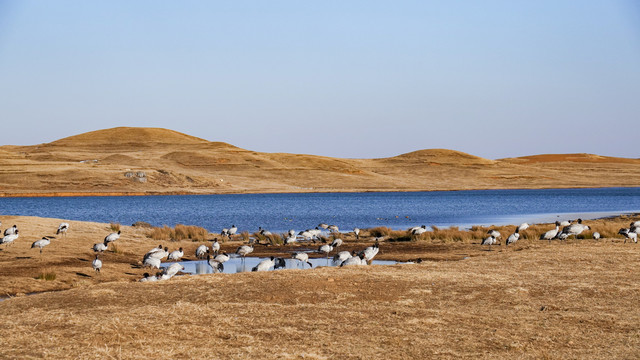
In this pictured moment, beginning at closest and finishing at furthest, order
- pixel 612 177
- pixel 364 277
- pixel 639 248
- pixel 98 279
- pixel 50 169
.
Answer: pixel 364 277 < pixel 98 279 < pixel 639 248 < pixel 50 169 < pixel 612 177

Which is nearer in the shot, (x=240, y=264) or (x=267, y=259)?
(x=267, y=259)

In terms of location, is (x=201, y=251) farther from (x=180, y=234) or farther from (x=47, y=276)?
(x=180, y=234)

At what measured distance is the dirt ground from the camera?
11375mm

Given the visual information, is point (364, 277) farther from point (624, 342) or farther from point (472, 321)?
point (624, 342)

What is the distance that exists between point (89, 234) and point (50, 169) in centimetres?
10393

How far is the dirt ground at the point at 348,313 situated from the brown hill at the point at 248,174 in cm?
10589

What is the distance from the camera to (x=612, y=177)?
18275 cm

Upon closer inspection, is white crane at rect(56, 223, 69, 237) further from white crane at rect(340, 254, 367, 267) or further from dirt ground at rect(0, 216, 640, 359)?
white crane at rect(340, 254, 367, 267)

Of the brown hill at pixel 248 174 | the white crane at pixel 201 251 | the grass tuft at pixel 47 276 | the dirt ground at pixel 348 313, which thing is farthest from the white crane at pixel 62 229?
→ the brown hill at pixel 248 174

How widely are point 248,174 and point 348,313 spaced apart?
5811 inches

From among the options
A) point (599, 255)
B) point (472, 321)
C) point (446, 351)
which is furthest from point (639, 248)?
point (446, 351)

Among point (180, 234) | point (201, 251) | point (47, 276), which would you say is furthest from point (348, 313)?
point (180, 234)

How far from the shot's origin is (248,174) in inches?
6334

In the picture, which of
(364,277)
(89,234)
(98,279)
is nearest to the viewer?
(364,277)
